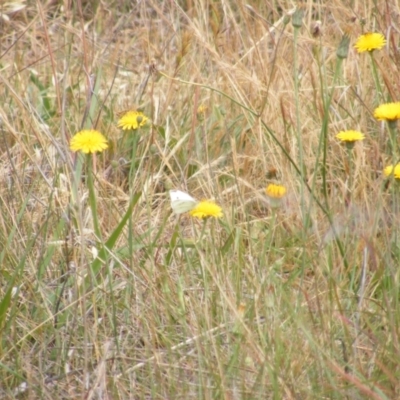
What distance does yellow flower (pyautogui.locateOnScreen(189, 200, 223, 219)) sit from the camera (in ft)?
Result: 4.63

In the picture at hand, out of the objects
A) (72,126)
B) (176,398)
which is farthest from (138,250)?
(72,126)

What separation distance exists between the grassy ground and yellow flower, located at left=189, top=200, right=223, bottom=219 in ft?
0.06

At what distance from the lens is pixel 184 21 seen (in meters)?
2.94

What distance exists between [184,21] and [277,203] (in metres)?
1.72

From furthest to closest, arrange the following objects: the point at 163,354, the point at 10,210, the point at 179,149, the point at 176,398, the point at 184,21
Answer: the point at 184,21
the point at 179,149
the point at 10,210
the point at 163,354
the point at 176,398

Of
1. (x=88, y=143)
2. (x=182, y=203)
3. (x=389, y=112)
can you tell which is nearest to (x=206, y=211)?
(x=182, y=203)

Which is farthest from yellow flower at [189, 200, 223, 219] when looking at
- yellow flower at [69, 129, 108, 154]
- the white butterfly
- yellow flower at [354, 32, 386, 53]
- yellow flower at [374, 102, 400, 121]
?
yellow flower at [354, 32, 386, 53]

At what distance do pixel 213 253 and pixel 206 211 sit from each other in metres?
0.10

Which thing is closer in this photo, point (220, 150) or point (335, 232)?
point (335, 232)

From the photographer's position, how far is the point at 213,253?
1.35m

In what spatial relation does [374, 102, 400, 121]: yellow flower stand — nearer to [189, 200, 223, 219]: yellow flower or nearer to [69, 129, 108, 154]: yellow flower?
[189, 200, 223, 219]: yellow flower

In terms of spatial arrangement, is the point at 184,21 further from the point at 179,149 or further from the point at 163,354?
the point at 163,354

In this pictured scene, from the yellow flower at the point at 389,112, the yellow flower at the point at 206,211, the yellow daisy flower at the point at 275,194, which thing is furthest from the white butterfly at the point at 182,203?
the yellow flower at the point at 389,112

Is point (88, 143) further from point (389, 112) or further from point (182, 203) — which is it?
point (389, 112)
